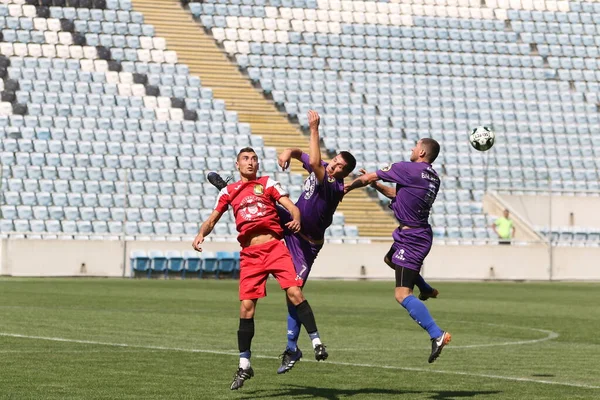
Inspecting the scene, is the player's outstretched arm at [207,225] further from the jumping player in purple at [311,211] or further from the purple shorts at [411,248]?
the purple shorts at [411,248]

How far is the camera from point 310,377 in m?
11.5

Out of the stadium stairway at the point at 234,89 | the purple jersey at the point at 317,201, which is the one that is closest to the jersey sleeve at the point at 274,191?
the purple jersey at the point at 317,201

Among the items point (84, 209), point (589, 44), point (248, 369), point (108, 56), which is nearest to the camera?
point (248, 369)

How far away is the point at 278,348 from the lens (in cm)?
1429

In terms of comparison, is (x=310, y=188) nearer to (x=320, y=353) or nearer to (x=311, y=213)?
(x=311, y=213)

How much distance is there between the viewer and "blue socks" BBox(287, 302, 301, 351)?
10.8 metres

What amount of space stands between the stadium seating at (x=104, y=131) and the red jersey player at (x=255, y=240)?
73.1 ft

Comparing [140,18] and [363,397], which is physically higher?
[140,18]

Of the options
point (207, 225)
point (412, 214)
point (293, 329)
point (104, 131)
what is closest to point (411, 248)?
point (412, 214)

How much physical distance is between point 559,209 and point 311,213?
2828cm

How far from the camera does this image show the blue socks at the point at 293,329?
10797 mm

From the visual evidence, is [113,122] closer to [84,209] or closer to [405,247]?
[84,209]

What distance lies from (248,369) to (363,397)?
0.99 meters

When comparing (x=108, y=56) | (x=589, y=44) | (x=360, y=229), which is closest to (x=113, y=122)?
(x=108, y=56)
